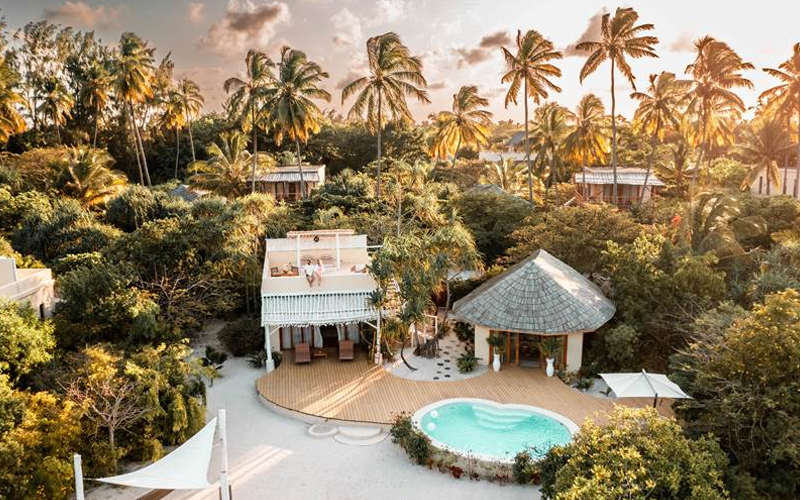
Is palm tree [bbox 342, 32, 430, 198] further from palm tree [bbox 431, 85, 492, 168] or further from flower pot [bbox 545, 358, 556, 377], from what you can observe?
flower pot [bbox 545, 358, 556, 377]

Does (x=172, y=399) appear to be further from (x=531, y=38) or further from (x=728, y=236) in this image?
A: (x=531, y=38)

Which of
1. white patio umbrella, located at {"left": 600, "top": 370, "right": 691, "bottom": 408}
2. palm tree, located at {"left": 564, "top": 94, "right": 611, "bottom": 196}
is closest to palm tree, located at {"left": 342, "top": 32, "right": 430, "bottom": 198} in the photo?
palm tree, located at {"left": 564, "top": 94, "right": 611, "bottom": 196}

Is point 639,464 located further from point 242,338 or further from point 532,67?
point 532,67

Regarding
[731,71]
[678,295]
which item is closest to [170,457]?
[678,295]

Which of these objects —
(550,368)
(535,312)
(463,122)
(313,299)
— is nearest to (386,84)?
(463,122)

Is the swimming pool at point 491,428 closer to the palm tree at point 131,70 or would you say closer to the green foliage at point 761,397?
the green foliage at point 761,397
